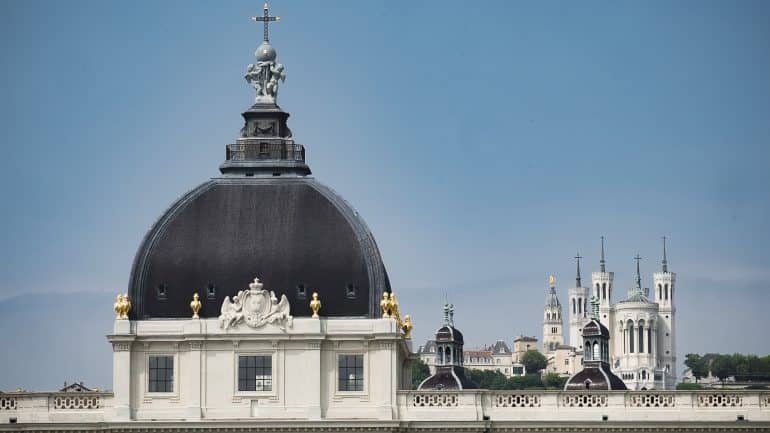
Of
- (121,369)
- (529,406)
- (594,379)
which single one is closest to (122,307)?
(121,369)

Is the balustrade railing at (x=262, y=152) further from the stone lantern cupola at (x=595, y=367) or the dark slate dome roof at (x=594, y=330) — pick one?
the dark slate dome roof at (x=594, y=330)

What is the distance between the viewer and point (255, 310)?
109 m

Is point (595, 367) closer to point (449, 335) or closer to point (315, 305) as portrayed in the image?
point (449, 335)

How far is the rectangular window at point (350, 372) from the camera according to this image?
108938mm

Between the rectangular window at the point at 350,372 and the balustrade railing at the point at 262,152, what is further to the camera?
the balustrade railing at the point at 262,152

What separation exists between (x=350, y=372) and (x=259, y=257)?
6132 millimetres

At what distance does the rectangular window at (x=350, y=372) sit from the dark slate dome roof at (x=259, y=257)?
1874 millimetres

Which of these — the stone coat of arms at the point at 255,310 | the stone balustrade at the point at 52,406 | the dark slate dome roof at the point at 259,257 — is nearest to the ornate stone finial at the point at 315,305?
the dark slate dome roof at the point at 259,257

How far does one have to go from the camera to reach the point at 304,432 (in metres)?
108

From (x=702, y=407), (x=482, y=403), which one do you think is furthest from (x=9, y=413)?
(x=702, y=407)

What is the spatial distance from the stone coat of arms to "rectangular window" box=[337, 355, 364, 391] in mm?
2769

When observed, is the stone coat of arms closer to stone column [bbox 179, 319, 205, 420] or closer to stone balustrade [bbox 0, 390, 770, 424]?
stone column [bbox 179, 319, 205, 420]

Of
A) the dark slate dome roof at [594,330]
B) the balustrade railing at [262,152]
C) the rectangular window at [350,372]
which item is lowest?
the rectangular window at [350,372]

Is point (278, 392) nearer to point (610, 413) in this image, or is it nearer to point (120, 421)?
point (120, 421)
